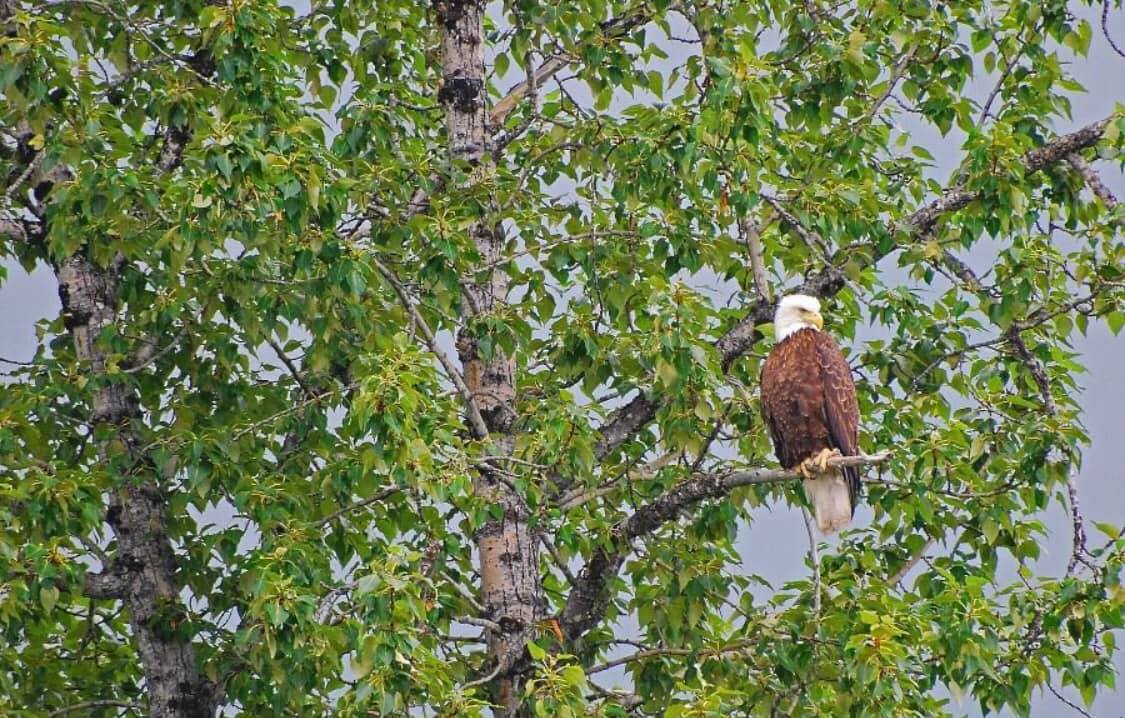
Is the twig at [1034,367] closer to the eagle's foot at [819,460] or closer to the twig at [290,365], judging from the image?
the eagle's foot at [819,460]

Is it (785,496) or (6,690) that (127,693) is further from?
(785,496)

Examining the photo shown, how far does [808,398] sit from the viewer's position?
10.1m

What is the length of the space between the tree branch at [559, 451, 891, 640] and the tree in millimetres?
24

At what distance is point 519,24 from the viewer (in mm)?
11430

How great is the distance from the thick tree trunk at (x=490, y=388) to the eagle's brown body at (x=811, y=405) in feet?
4.87

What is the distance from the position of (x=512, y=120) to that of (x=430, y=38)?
79 centimetres

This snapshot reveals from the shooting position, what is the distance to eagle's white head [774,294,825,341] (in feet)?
33.3

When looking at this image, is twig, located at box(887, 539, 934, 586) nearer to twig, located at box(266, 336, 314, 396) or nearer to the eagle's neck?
the eagle's neck

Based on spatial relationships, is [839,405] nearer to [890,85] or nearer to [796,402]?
[796,402]

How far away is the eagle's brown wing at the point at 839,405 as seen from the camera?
1014 centimetres

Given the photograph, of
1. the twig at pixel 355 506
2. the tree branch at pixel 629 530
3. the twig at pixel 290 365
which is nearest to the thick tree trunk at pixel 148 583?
the twig at pixel 290 365

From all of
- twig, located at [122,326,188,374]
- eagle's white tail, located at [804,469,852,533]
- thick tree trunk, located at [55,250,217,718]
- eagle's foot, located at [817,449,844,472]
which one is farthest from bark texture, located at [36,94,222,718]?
eagle's foot, located at [817,449,844,472]

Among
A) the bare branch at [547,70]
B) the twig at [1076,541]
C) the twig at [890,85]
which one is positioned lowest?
the twig at [1076,541]

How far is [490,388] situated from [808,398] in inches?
73.5
